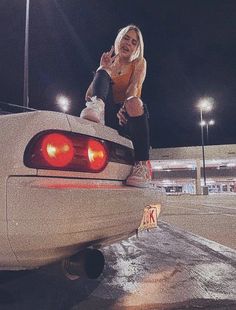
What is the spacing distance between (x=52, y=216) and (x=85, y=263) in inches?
19.0

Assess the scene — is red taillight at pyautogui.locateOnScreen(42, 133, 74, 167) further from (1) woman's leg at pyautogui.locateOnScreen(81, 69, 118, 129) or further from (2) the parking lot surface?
(2) the parking lot surface

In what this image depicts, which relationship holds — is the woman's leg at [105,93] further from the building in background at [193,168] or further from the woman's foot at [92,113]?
the building in background at [193,168]

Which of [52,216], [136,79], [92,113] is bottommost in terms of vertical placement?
[52,216]

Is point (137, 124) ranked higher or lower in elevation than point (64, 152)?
higher

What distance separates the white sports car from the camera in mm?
1603

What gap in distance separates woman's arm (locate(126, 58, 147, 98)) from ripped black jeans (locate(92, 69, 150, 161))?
0.21 m

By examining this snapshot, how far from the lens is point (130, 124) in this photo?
2.80 metres

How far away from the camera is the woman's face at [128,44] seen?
3.24 metres

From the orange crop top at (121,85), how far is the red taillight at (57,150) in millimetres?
1495

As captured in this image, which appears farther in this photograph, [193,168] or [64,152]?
[193,168]

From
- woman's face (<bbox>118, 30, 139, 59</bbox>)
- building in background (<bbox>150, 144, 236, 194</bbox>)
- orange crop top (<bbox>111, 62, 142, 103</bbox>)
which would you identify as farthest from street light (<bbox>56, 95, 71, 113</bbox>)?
building in background (<bbox>150, 144, 236, 194</bbox>)

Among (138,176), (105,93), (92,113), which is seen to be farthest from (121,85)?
(138,176)

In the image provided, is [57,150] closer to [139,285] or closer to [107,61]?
[139,285]

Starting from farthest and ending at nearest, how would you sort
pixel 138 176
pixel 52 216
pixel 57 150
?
pixel 138 176 < pixel 57 150 < pixel 52 216
